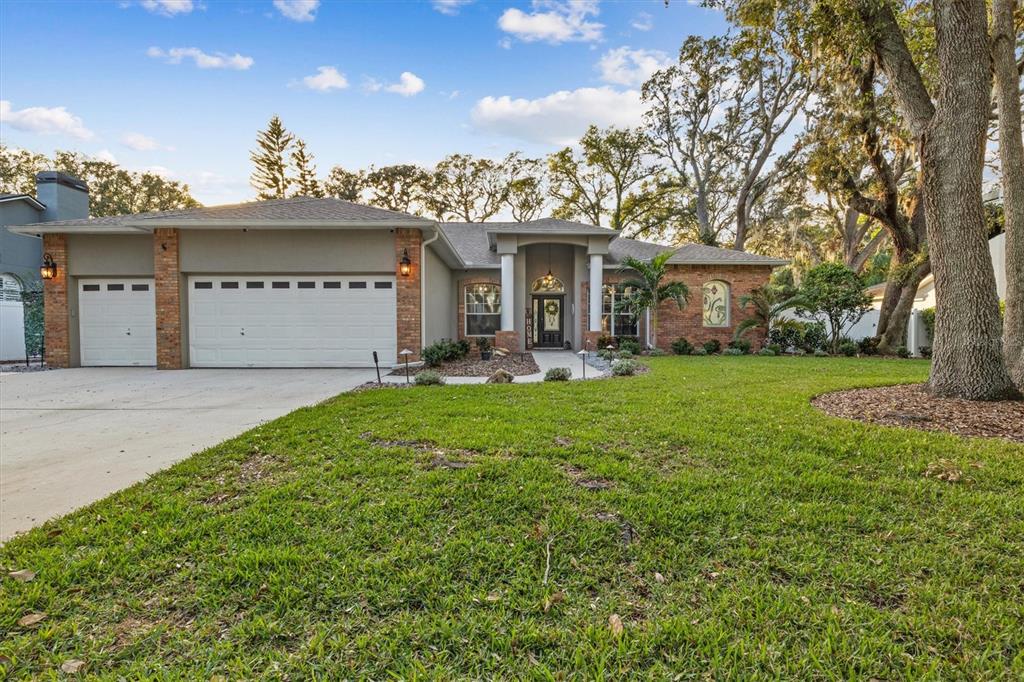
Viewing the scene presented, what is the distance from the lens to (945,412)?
4.84 m

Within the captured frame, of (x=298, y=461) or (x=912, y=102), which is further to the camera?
(x=912, y=102)

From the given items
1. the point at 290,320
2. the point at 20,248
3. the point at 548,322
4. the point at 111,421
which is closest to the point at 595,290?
the point at 548,322

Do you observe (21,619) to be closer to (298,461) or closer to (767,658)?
(298,461)

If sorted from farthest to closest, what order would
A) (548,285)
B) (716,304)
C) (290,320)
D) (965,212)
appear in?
1. (548,285)
2. (716,304)
3. (290,320)
4. (965,212)

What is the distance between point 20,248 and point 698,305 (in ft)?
68.1

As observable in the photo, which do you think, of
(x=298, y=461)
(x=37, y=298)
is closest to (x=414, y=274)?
(x=298, y=461)

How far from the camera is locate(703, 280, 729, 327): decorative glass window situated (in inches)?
580

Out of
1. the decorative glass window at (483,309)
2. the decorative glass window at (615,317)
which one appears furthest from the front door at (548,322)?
the decorative glass window at (483,309)

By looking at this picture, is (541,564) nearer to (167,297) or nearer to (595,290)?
(167,297)

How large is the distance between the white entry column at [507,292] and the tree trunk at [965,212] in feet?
30.2

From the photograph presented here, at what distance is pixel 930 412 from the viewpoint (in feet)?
16.0

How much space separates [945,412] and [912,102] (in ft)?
13.8

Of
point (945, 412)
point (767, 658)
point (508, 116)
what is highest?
point (508, 116)

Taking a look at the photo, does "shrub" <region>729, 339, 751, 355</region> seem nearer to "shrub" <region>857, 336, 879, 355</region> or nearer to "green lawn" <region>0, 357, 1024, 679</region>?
"shrub" <region>857, 336, 879, 355</region>
